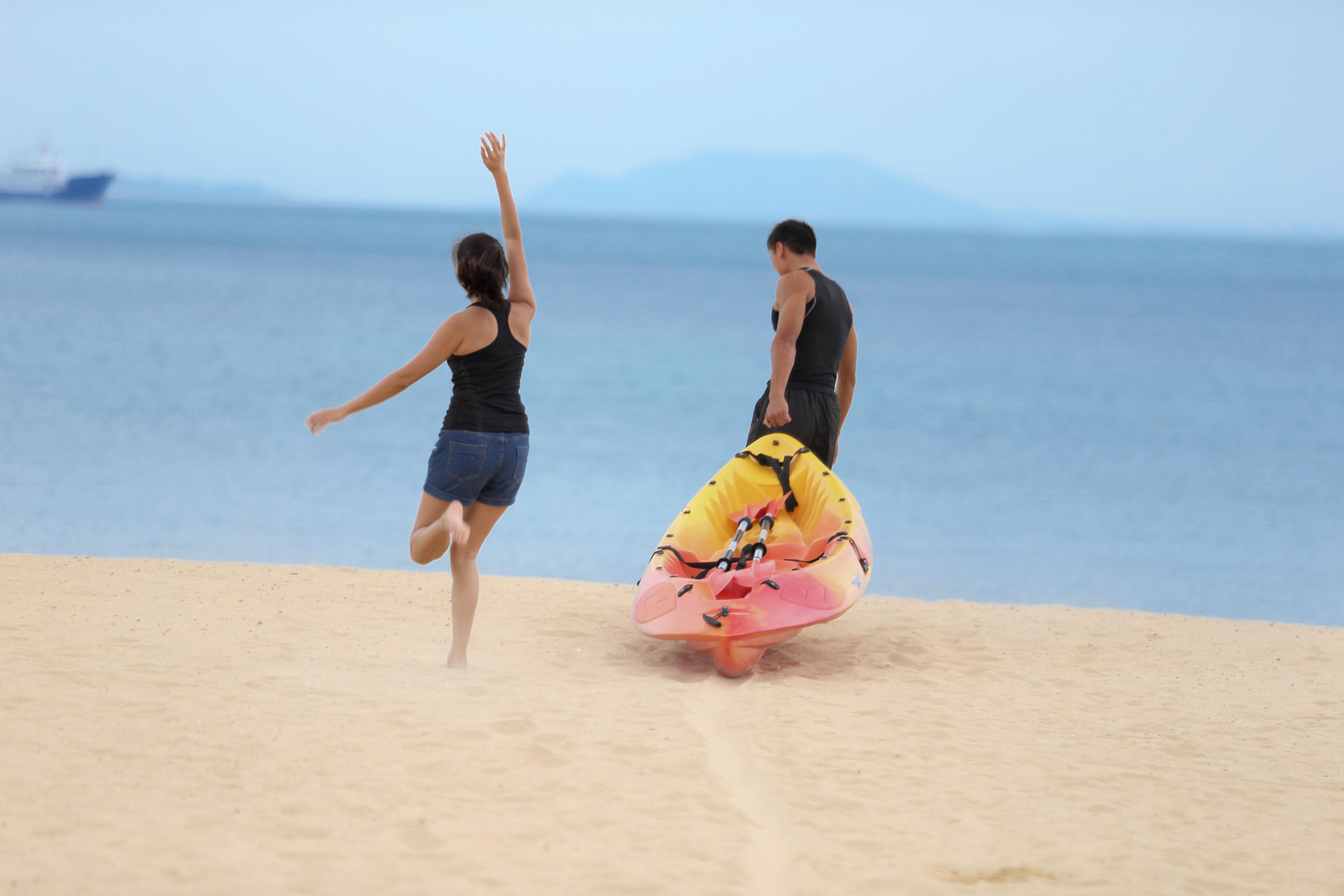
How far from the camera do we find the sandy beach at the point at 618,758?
2.97m

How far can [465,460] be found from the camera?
4242 mm

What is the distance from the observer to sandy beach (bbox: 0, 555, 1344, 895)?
2973 millimetres

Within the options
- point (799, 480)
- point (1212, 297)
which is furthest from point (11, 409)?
point (1212, 297)

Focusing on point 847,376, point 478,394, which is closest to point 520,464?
point 478,394

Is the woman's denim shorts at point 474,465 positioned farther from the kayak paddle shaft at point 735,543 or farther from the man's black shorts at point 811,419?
the man's black shorts at point 811,419

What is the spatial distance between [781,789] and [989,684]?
1.81m

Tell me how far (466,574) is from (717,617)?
1.07 m

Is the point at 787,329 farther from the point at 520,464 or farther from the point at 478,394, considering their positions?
the point at 478,394

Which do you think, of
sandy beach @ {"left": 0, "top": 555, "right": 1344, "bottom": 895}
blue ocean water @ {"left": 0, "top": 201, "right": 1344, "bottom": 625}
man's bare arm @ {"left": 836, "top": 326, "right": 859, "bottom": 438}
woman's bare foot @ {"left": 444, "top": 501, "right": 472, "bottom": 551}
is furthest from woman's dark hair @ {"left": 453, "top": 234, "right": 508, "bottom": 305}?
man's bare arm @ {"left": 836, "top": 326, "right": 859, "bottom": 438}

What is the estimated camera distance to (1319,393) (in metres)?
21.3

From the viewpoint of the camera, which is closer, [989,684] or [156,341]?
[989,684]

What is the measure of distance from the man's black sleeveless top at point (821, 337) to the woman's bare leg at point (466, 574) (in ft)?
5.87

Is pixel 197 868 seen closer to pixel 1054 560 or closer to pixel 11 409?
pixel 1054 560

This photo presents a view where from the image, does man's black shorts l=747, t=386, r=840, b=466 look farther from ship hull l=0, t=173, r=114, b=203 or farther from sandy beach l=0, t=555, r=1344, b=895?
ship hull l=0, t=173, r=114, b=203
